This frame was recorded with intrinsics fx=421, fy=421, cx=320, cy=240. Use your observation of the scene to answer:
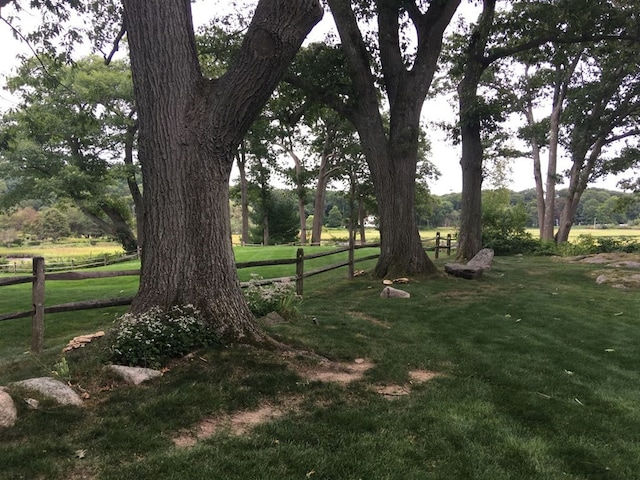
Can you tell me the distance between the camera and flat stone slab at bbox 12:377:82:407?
313cm

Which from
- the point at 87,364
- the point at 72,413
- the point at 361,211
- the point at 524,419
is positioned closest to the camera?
the point at 72,413

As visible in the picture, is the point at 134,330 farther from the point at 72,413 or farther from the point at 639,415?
the point at 639,415

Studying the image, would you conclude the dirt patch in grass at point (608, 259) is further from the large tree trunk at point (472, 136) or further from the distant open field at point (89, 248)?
the distant open field at point (89, 248)

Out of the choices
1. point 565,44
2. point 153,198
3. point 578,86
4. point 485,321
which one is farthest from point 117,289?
point 578,86

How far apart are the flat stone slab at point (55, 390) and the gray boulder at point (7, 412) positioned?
9.0 inches

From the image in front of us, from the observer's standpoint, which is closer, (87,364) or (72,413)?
(72,413)

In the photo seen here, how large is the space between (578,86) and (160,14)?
71.5 ft

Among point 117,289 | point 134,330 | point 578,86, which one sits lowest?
point 117,289

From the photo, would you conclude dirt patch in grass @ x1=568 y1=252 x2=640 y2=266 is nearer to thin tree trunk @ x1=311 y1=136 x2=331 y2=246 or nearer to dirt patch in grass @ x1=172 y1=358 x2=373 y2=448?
dirt patch in grass @ x1=172 y1=358 x2=373 y2=448

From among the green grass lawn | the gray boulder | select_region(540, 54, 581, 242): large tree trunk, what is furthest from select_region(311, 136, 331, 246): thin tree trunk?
the gray boulder

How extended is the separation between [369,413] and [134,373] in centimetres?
201

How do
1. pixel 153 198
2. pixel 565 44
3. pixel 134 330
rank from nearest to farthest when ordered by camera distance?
pixel 134 330, pixel 153 198, pixel 565 44

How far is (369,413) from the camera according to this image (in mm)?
3330

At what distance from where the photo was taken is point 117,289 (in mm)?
12383
